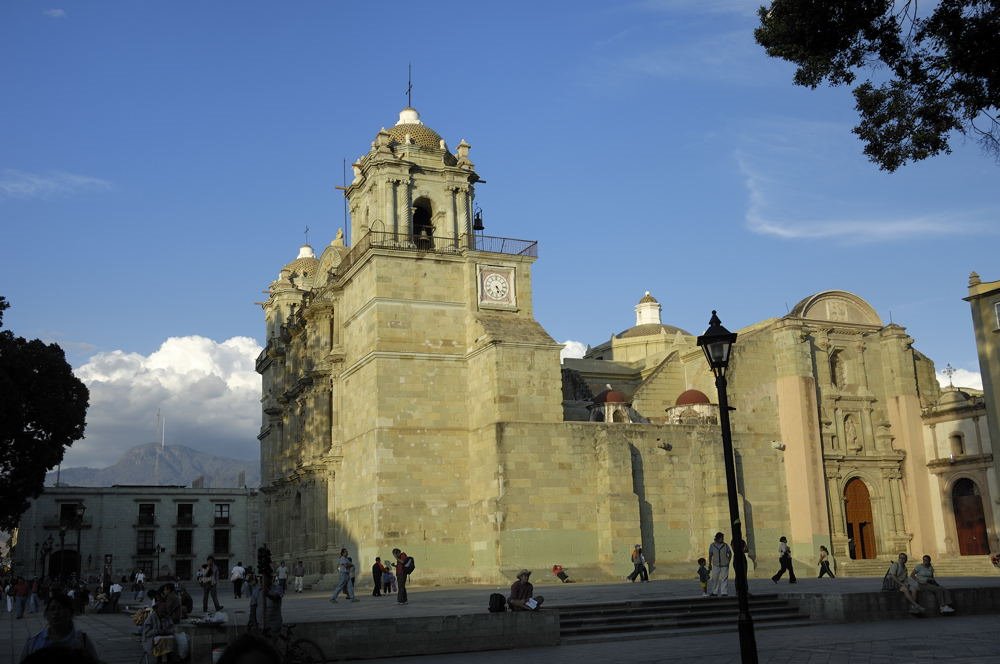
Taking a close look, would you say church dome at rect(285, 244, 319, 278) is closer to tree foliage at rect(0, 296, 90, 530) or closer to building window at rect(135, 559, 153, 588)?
tree foliage at rect(0, 296, 90, 530)

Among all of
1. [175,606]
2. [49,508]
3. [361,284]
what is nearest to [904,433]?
[361,284]

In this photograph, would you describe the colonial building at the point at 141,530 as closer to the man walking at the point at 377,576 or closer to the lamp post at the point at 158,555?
the lamp post at the point at 158,555

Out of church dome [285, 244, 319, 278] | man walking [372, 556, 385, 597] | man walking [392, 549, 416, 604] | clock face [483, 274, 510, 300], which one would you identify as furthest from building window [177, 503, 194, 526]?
man walking [392, 549, 416, 604]

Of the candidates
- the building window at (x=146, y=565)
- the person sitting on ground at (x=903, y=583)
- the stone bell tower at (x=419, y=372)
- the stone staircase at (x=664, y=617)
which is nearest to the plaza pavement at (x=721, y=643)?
the person sitting on ground at (x=903, y=583)

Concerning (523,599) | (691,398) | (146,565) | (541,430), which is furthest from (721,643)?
(146,565)

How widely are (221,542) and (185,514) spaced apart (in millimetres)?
3119

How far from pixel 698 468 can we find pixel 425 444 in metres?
9.77

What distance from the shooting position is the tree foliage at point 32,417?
30.4 meters

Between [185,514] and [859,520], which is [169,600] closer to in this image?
[859,520]

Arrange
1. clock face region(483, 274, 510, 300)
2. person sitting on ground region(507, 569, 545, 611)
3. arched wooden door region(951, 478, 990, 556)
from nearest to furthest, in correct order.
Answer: person sitting on ground region(507, 569, 545, 611)
clock face region(483, 274, 510, 300)
arched wooden door region(951, 478, 990, 556)

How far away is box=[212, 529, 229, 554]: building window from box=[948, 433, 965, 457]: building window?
4744 centimetres

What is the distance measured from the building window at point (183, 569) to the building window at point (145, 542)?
205cm

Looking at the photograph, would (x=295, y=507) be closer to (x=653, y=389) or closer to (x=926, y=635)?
(x=653, y=389)

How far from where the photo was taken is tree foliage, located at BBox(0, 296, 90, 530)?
3041 cm
